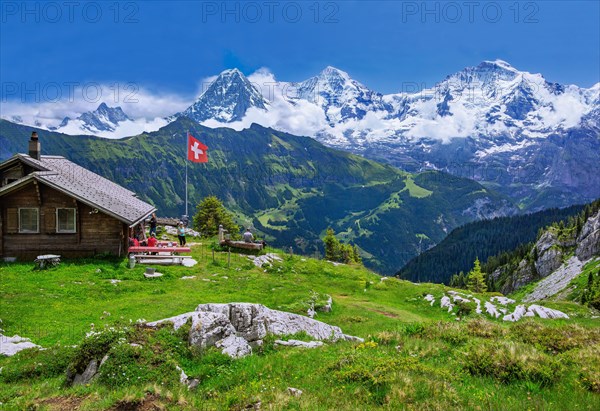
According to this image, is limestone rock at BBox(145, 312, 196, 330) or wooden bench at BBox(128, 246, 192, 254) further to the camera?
wooden bench at BBox(128, 246, 192, 254)

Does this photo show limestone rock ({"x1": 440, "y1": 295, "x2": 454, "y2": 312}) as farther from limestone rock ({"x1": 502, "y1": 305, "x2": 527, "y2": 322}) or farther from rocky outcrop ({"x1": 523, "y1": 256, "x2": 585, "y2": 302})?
rocky outcrop ({"x1": 523, "y1": 256, "x2": 585, "y2": 302})

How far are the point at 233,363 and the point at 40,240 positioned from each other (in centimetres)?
2976

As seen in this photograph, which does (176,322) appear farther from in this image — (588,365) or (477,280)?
(477,280)

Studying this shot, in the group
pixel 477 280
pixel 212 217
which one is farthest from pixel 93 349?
pixel 477 280

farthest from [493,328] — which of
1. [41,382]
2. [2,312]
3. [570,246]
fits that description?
[570,246]

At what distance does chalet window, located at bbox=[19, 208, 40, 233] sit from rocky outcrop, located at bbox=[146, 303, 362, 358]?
2612cm

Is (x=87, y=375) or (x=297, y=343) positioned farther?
(x=297, y=343)

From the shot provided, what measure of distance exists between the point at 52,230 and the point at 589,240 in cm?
12350

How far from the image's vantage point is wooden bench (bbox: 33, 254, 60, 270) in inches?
1232

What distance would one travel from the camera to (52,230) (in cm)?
3538

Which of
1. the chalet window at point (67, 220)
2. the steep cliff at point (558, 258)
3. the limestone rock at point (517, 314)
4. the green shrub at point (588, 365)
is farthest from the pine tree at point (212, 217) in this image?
the steep cliff at point (558, 258)

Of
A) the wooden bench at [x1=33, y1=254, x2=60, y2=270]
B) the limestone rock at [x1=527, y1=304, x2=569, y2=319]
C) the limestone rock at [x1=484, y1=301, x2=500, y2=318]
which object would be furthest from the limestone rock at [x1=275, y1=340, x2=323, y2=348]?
the wooden bench at [x1=33, y1=254, x2=60, y2=270]

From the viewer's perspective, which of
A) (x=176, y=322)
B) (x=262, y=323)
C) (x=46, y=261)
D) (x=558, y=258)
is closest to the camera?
(x=176, y=322)

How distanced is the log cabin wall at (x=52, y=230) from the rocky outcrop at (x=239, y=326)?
22.9 m
